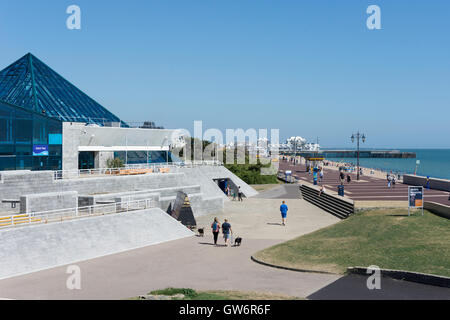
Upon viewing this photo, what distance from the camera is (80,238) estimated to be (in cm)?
1925

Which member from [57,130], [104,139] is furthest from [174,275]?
[104,139]

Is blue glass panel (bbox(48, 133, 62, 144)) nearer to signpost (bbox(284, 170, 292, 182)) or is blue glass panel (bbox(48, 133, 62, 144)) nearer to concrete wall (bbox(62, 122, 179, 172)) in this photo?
concrete wall (bbox(62, 122, 179, 172))

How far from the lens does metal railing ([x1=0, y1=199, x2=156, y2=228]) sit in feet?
61.6

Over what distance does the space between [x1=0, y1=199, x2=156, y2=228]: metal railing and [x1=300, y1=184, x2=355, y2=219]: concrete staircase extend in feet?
38.4

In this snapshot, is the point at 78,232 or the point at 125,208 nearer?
the point at 78,232

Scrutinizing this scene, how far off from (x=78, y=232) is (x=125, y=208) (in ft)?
13.8

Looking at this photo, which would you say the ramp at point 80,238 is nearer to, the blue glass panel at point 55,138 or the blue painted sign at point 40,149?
the blue painted sign at point 40,149

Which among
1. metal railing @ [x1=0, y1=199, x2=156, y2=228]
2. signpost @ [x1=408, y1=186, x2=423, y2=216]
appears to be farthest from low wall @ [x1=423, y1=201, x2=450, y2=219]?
metal railing @ [x1=0, y1=199, x2=156, y2=228]

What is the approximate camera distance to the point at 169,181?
33.9m

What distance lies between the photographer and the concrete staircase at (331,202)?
28.7 meters

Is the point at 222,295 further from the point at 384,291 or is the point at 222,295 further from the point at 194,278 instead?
the point at 384,291
